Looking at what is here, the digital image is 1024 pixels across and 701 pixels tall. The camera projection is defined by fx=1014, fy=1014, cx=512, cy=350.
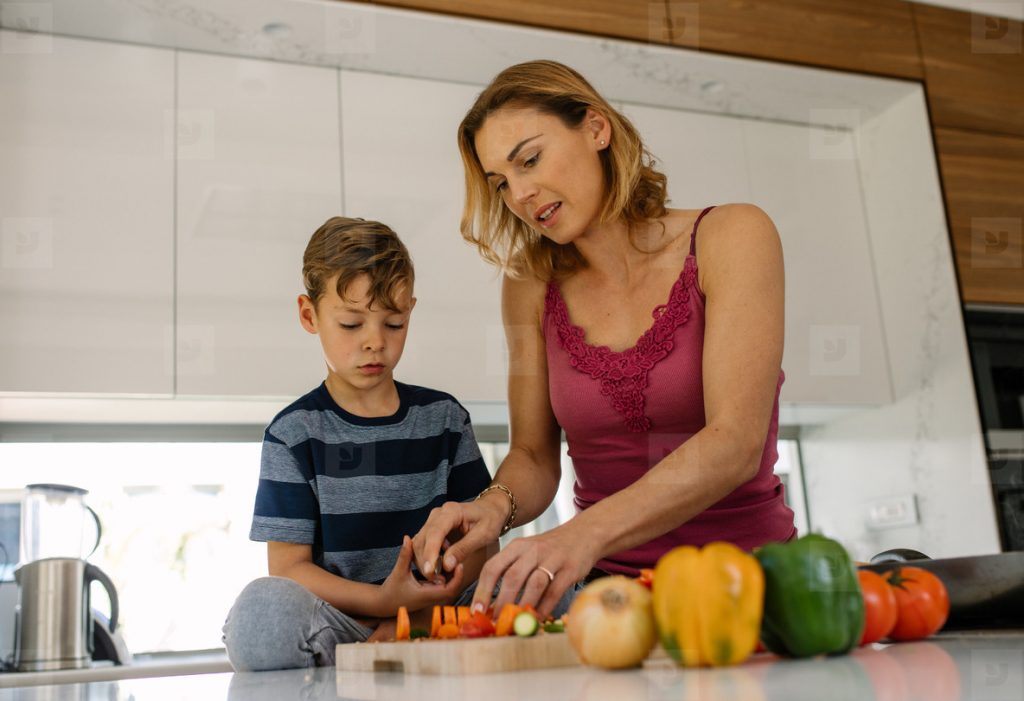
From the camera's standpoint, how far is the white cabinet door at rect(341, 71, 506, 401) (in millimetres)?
2252

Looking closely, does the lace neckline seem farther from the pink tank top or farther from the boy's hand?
the boy's hand

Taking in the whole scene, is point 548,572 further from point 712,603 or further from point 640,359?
point 640,359

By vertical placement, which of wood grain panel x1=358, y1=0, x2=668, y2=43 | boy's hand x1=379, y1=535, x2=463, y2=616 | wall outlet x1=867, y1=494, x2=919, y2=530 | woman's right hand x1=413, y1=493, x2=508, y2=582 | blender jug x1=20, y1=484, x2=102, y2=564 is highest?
wood grain panel x1=358, y1=0, x2=668, y2=43

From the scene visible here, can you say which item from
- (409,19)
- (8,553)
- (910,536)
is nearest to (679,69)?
(409,19)

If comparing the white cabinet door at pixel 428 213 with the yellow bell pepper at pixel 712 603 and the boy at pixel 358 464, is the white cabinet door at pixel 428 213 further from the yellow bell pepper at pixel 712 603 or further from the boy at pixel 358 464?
the yellow bell pepper at pixel 712 603

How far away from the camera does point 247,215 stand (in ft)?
7.05

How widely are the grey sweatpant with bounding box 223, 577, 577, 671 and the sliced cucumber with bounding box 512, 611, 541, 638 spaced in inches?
13.9

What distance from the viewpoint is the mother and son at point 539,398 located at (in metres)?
1.07

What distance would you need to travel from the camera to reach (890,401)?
269 centimetres

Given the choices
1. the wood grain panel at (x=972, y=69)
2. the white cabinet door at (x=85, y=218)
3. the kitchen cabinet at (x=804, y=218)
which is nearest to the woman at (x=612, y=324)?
the white cabinet door at (x=85, y=218)

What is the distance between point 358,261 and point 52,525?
1.03 metres

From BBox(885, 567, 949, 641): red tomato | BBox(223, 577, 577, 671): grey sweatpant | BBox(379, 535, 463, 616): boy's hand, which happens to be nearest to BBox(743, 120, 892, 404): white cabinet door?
BBox(379, 535, 463, 616): boy's hand

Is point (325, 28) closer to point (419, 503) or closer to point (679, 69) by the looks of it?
point (679, 69)

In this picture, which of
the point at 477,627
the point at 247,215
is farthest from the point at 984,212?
the point at 477,627
